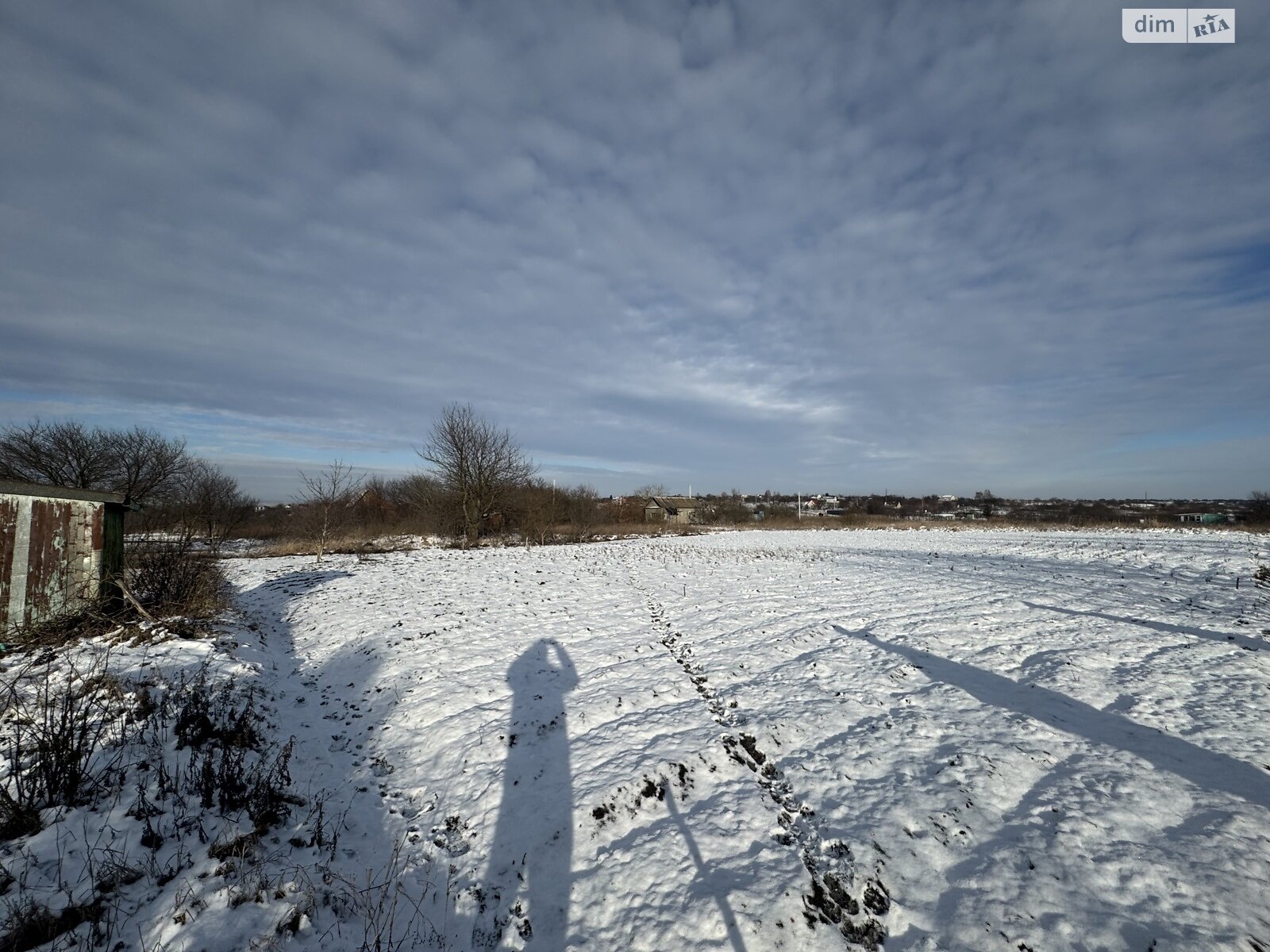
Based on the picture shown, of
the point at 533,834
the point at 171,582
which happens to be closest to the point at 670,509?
the point at 171,582

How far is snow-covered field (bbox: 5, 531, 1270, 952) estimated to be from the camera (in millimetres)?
3281

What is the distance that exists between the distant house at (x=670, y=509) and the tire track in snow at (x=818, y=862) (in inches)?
2211

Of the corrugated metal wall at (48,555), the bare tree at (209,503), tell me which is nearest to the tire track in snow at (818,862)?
the corrugated metal wall at (48,555)

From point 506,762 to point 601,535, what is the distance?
1327 inches

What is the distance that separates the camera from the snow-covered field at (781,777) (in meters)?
3.28

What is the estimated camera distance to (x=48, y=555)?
294 inches

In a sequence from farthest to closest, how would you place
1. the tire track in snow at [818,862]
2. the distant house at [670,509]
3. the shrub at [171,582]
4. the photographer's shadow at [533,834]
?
the distant house at [670,509], the shrub at [171,582], the photographer's shadow at [533,834], the tire track in snow at [818,862]

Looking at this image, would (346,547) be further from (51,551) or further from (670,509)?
(670,509)

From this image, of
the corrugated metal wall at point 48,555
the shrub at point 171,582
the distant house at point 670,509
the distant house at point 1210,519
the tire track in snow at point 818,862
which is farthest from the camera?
the distant house at point 670,509

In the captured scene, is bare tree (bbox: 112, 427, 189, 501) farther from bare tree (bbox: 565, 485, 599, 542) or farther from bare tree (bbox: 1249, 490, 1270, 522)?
bare tree (bbox: 1249, 490, 1270, 522)

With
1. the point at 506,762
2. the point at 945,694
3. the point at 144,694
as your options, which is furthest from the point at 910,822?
the point at 144,694

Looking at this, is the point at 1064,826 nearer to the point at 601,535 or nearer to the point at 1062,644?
the point at 1062,644

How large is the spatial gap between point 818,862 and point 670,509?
2600 inches

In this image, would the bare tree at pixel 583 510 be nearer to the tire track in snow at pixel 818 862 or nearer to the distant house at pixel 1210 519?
the tire track in snow at pixel 818 862
